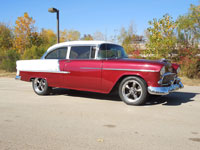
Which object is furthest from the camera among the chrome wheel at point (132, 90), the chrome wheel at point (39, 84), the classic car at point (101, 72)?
the chrome wheel at point (39, 84)

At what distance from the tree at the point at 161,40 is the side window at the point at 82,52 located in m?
8.07

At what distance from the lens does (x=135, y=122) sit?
375 centimetres

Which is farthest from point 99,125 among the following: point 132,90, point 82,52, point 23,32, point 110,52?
point 23,32

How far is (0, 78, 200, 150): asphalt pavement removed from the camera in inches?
110

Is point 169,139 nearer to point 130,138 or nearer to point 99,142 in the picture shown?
point 130,138

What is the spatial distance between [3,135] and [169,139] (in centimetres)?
250

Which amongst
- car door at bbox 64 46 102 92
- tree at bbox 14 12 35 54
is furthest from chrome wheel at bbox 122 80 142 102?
tree at bbox 14 12 35 54

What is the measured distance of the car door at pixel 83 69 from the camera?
211 inches

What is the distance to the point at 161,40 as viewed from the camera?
13500mm

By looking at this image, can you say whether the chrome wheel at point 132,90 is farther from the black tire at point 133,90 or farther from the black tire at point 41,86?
the black tire at point 41,86

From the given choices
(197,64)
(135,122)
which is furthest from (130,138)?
(197,64)

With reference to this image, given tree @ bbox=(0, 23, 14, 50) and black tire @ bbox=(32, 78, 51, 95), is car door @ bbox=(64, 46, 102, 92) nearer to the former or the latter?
black tire @ bbox=(32, 78, 51, 95)

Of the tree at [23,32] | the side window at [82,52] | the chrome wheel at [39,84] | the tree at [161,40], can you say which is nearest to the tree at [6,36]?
the tree at [23,32]

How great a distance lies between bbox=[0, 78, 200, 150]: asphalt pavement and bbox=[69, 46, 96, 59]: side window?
1.28 m
